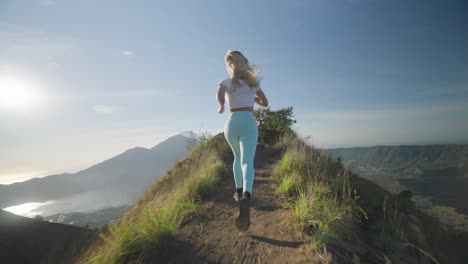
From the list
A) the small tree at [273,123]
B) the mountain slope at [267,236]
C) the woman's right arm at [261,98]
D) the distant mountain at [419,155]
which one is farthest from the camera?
the distant mountain at [419,155]

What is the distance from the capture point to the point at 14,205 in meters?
195

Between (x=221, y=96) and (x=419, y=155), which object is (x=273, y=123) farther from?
(x=419, y=155)

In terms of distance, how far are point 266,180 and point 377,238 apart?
10.5 ft

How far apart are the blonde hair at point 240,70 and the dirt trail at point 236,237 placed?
1.91m

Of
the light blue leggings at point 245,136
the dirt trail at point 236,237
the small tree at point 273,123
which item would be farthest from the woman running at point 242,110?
the small tree at point 273,123

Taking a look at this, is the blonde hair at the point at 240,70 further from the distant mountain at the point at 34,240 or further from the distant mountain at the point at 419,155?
the distant mountain at the point at 419,155

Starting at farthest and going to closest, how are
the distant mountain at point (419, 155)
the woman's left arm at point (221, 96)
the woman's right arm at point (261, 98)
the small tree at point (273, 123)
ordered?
1. the distant mountain at point (419, 155)
2. the small tree at point (273, 123)
3. the woman's right arm at point (261, 98)
4. the woman's left arm at point (221, 96)

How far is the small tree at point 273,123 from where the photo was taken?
1201 centimetres

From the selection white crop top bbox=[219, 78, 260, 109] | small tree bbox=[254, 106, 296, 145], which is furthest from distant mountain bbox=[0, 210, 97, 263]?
white crop top bbox=[219, 78, 260, 109]

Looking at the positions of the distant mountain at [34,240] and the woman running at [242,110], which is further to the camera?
the distant mountain at [34,240]

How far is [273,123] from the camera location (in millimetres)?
12453

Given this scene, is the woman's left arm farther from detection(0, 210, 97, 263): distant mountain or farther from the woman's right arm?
detection(0, 210, 97, 263): distant mountain

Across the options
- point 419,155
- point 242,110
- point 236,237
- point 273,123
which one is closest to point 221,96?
point 242,110

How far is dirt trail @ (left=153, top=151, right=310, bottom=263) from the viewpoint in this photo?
201cm
